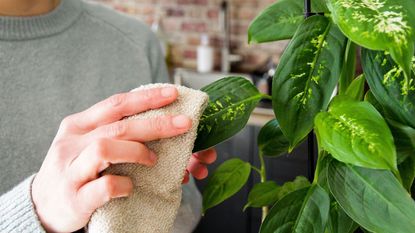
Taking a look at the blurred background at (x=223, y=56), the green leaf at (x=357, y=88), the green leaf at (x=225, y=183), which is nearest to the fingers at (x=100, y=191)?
the green leaf at (x=225, y=183)

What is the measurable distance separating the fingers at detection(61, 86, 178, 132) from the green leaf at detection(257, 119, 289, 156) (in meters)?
0.22

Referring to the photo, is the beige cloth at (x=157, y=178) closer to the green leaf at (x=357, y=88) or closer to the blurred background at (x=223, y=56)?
the green leaf at (x=357, y=88)

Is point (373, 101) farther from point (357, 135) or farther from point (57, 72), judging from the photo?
point (57, 72)

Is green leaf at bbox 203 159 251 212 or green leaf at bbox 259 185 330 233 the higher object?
green leaf at bbox 259 185 330 233

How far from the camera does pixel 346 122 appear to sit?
0.47 m

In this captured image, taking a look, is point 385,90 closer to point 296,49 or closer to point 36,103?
point 296,49

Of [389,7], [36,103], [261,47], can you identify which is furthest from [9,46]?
[261,47]

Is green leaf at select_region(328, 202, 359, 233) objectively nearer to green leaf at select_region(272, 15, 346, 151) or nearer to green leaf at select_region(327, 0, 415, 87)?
green leaf at select_region(272, 15, 346, 151)

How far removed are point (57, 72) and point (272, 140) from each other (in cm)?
48

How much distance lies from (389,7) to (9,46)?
72cm

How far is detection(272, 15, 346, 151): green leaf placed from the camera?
516 mm

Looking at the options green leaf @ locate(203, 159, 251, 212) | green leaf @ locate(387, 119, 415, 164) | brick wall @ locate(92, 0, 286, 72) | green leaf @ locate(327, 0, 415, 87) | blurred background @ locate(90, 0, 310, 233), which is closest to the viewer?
green leaf @ locate(327, 0, 415, 87)

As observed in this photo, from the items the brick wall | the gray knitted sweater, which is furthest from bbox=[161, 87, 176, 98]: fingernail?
the brick wall

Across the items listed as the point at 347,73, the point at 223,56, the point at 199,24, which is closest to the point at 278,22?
the point at 347,73
